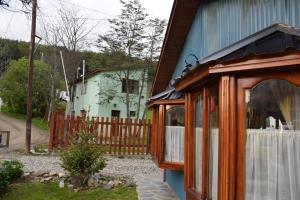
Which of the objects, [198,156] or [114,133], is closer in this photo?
[198,156]

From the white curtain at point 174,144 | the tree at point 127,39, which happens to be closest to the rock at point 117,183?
the white curtain at point 174,144

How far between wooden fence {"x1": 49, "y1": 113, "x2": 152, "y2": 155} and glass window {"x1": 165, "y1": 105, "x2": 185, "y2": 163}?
8.62m

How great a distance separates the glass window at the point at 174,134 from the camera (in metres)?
7.36

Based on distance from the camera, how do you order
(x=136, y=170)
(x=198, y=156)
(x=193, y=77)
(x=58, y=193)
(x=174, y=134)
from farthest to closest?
1. (x=136, y=170)
2. (x=58, y=193)
3. (x=174, y=134)
4. (x=198, y=156)
5. (x=193, y=77)

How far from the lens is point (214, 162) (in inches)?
166

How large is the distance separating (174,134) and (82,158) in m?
2.71

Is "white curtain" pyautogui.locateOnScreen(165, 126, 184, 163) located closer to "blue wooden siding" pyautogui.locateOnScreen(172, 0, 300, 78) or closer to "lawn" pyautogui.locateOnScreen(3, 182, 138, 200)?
"lawn" pyautogui.locateOnScreen(3, 182, 138, 200)

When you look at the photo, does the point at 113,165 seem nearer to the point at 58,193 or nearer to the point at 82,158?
the point at 82,158

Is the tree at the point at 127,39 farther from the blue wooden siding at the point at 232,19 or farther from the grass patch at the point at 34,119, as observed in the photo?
the blue wooden siding at the point at 232,19

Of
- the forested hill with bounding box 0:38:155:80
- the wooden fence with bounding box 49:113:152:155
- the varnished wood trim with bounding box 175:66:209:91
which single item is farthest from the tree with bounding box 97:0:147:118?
the varnished wood trim with bounding box 175:66:209:91

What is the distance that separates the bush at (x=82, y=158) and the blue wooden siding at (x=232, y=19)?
354cm

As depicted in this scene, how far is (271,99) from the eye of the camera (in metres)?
3.61

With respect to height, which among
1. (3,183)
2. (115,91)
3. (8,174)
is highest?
(115,91)

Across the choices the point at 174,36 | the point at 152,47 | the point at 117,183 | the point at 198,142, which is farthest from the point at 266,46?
the point at 152,47
